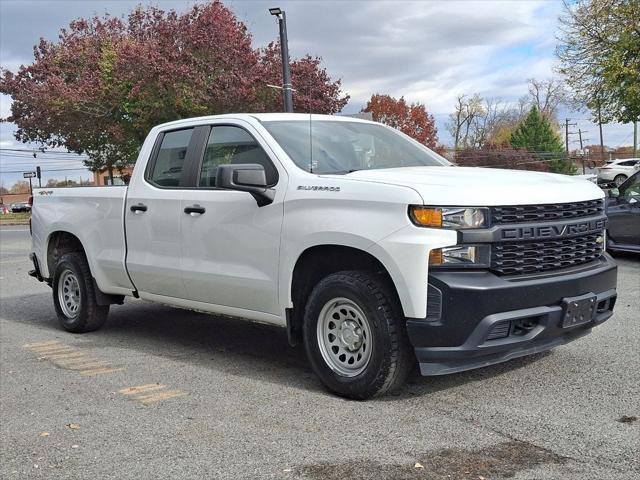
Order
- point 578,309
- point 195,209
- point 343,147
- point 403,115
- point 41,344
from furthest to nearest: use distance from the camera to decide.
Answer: point 403,115, point 41,344, point 195,209, point 343,147, point 578,309

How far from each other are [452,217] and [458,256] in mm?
236

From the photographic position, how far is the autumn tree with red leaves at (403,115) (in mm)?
59375

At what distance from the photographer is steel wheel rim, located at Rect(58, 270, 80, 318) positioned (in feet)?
23.5

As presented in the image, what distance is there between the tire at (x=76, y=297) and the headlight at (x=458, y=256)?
4102 mm

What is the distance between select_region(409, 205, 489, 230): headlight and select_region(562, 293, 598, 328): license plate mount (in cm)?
81

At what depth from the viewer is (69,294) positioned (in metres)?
7.28

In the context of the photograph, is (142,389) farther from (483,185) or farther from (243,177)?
(483,185)

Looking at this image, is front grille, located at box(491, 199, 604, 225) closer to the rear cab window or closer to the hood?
the hood

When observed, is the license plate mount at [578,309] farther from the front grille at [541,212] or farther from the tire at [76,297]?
the tire at [76,297]

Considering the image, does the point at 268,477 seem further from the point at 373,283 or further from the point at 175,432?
the point at 373,283

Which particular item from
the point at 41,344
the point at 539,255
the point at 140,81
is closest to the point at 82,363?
the point at 41,344

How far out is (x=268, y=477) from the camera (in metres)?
3.45

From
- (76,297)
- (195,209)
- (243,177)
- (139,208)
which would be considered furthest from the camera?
(76,297)

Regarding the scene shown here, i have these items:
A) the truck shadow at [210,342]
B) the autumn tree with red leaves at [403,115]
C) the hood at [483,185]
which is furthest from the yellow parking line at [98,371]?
the autumn tree with red leaves at [403,115]
